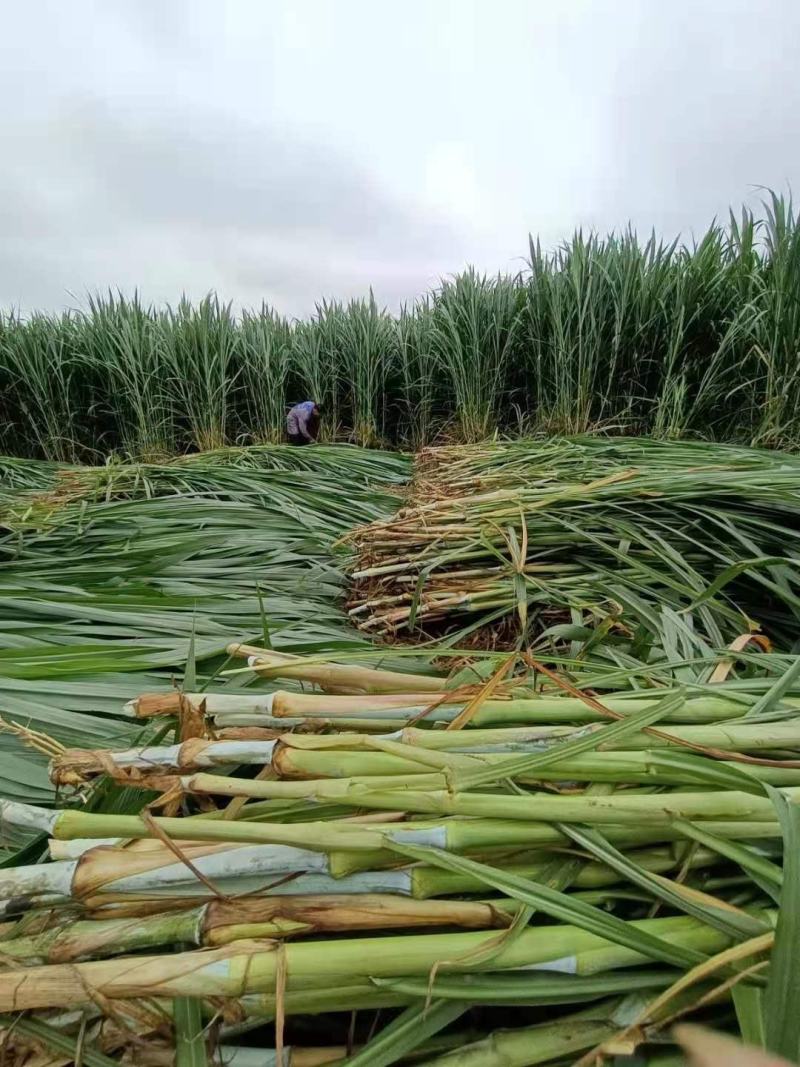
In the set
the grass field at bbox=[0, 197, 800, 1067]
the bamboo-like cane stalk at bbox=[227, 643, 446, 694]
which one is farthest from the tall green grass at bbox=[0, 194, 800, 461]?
the bamboo-like cane stalk at bbox=[227, 643, 446, 694]

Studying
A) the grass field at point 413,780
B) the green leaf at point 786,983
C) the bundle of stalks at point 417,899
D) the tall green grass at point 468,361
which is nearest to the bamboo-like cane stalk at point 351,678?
the grass field at point 413,780

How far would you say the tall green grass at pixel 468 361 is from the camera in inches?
148

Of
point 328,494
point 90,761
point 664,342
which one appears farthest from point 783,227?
point 90,761

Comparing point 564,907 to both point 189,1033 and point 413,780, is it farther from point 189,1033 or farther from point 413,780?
point 189,1033

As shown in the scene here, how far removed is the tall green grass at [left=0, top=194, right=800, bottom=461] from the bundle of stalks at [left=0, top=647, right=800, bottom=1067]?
3408mm

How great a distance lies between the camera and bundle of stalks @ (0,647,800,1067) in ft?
1.43

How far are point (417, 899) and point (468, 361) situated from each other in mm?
5259

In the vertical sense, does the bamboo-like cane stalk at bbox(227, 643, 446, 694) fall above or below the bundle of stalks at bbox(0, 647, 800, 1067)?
above

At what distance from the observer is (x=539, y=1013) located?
1.60ft

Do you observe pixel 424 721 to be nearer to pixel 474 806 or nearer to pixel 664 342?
pixel 474 806

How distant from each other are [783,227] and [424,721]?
4.01 m

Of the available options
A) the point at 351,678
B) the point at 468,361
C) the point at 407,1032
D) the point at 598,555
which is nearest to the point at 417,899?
the point at 407,1032

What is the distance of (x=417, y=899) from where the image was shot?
486 mm

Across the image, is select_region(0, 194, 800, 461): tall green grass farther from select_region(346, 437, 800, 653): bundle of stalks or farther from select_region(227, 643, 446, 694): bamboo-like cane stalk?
select_region(227, 643, 446, 694): bamboo-like cane stalk
